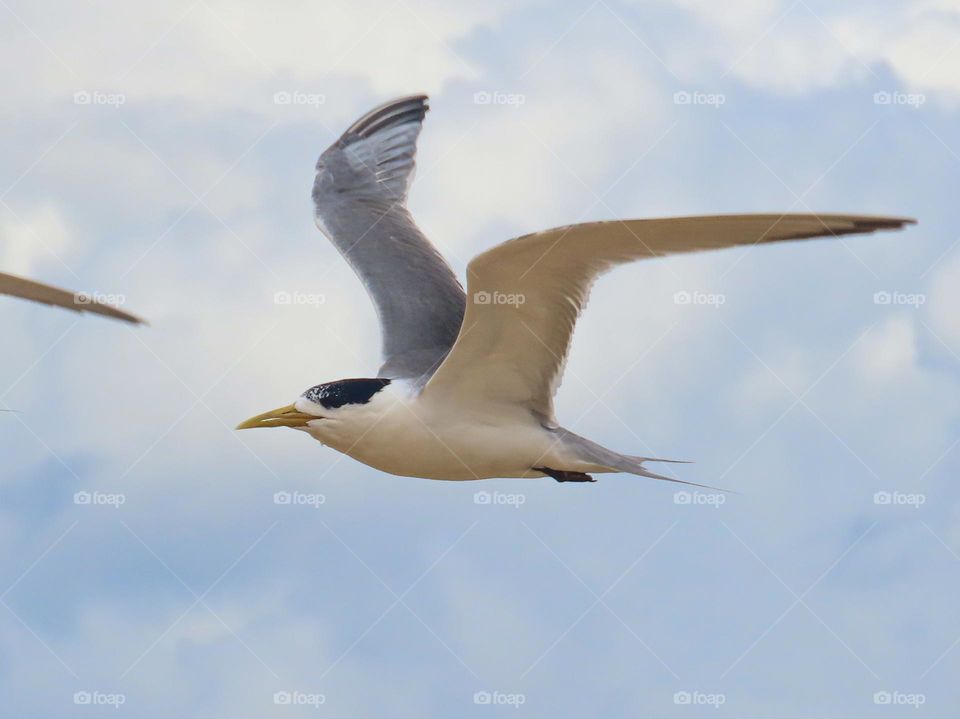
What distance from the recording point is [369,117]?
16.3m

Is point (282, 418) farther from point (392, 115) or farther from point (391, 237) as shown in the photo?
point (392, 115)

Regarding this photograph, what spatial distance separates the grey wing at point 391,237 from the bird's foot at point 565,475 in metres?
1.27

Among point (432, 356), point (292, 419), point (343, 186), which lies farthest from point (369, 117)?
point (292, 419)

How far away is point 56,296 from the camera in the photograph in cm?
1199

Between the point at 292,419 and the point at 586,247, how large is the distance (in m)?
2.99

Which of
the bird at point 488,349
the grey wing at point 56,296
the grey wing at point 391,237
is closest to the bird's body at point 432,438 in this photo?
the bird at point 488,349

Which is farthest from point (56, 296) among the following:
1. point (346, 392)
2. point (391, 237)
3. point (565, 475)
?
point (565, 475)

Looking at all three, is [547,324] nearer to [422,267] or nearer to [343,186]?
[422,267]

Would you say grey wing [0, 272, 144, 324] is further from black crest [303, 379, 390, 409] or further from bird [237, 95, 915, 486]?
black crest [303, 379, 390, 409]

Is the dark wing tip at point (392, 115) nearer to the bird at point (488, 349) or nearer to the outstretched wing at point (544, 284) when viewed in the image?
the bird at point (488, 349)

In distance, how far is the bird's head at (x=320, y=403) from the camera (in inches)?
464

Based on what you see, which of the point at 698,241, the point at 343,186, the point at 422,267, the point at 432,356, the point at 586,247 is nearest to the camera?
the point at 698,241

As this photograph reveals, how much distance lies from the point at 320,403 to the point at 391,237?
3221 millimetres

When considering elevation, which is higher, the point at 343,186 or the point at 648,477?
the point at 343,186
